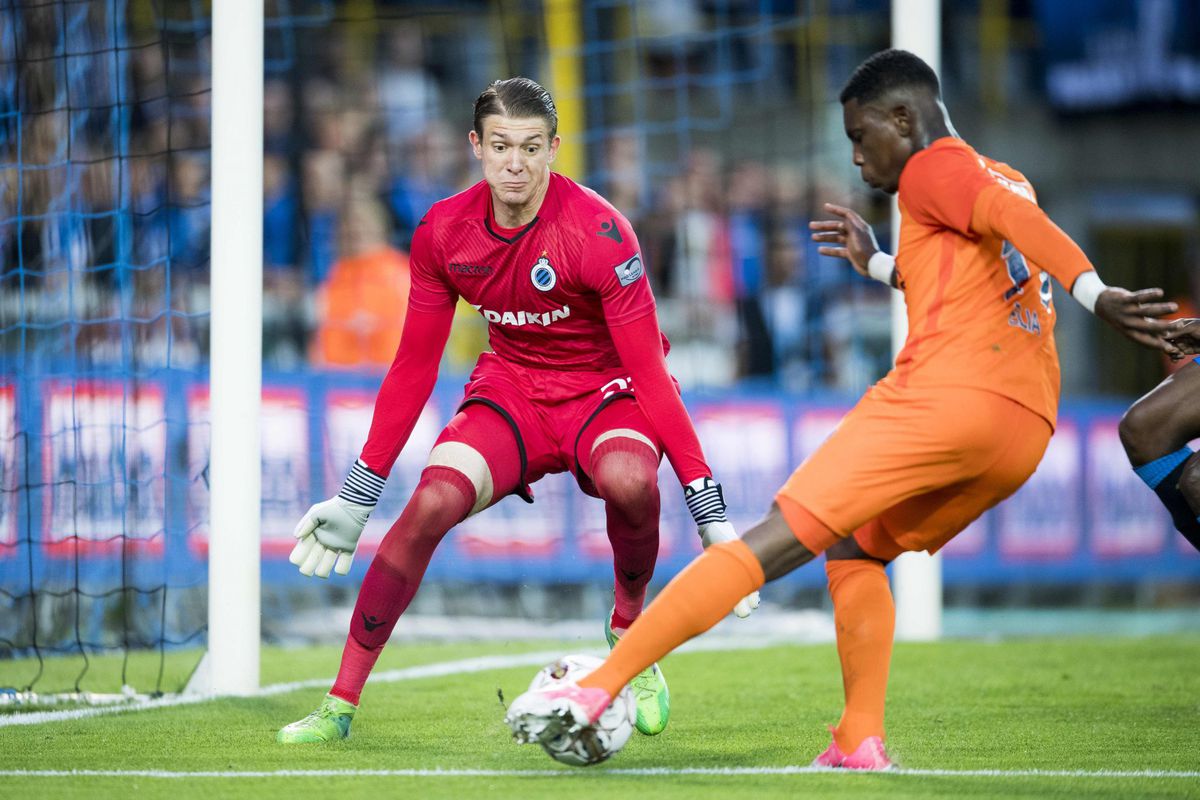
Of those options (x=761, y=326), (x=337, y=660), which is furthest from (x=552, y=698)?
(x=761, y=326)

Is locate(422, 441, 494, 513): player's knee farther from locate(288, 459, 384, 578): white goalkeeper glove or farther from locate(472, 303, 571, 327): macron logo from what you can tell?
locate(472, 303, 571, 327): macron logo

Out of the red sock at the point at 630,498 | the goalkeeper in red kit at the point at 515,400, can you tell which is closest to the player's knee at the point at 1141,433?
the goalkeeper in red kit at the point at 515,400

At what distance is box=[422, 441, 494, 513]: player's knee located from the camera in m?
4.85

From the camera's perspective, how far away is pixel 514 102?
4.83 metres

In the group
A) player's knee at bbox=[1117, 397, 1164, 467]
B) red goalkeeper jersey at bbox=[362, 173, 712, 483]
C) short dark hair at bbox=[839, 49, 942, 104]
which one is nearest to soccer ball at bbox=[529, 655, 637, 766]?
red goalkeeper jersey at bbox=[362, 173, 712, 483]

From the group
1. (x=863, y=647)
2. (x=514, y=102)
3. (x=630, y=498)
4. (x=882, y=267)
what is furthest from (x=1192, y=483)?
(x=514, y=102)

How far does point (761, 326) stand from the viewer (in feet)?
37.2

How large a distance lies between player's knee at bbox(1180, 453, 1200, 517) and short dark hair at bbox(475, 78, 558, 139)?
2358mm

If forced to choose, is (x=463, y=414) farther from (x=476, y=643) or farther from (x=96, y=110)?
(x=476, y=643)

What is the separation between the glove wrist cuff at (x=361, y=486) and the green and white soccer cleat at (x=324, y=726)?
0.60 meters

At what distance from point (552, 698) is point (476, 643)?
15.3 ft

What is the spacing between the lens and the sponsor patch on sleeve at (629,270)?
16.0 feet

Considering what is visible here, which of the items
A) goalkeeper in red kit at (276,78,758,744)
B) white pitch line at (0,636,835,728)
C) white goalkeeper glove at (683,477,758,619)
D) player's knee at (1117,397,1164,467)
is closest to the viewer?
white goalkeeper glove at (683,477,758,619)

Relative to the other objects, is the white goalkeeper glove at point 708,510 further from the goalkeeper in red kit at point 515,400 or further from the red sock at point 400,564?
the red sock at point 400,564
